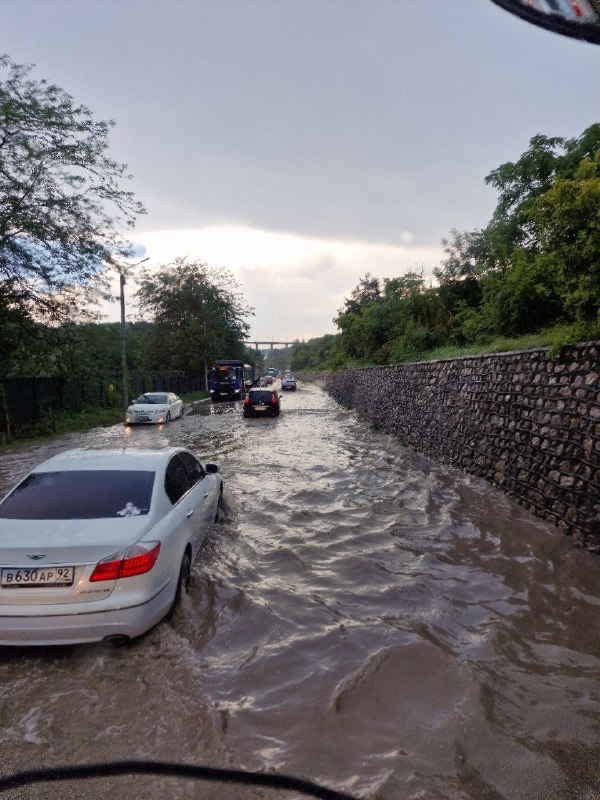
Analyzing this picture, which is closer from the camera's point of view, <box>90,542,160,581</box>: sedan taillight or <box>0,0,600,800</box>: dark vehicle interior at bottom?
<box>0,0,600,800</box>: dark vehicle interior at bottom

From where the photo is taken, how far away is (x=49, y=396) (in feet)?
72.3

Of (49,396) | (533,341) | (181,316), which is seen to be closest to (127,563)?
(533,341)

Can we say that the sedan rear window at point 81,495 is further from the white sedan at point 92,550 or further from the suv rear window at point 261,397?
the suv rear window at point 261,397

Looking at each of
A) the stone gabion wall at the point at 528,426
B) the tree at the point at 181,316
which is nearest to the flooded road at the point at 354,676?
the stone gabion wall at the point at 528,426

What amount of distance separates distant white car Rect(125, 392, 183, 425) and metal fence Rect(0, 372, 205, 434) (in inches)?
96.4

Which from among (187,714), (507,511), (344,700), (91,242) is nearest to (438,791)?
(344,700)

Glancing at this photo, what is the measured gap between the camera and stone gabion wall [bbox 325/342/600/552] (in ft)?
20.6

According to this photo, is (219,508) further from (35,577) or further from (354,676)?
(354,676)

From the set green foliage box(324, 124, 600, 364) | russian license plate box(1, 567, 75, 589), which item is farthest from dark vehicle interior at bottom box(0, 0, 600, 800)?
green foliage box(324, 124, 600, 364)

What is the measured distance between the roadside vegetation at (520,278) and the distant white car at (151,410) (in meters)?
10.6

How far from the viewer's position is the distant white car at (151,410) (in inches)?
923

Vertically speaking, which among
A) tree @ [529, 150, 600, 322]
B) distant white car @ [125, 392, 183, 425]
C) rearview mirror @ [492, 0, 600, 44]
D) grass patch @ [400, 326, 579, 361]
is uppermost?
rearview mirror @ [492, 0, 600, 44]

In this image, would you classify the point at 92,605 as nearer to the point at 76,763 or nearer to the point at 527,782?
the point at 76,763

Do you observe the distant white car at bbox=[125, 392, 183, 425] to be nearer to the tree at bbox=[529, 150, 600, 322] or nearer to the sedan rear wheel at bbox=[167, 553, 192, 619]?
the sedan rear wheel at bbox=[167, 553, 192, 619]
